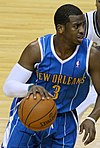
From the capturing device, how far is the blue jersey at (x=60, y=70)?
11.1 ft

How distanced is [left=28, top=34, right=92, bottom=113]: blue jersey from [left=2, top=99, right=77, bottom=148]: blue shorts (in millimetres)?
140

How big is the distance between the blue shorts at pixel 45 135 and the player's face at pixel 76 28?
57 centimetres

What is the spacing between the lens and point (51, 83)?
11.3ft

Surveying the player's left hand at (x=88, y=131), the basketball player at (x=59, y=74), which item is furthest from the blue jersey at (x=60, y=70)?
the player's left hand at (x=88, y=131)

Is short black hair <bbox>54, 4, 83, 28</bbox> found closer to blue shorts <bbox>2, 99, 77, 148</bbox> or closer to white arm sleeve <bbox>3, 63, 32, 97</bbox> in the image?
white arm sleeve <bbox>3, 63, 32, 97</bbox>

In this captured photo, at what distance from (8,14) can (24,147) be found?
489 cm

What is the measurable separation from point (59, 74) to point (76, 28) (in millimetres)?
331

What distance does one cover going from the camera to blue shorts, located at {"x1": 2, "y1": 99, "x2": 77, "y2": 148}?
3.46 meters

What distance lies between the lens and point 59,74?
134 inches

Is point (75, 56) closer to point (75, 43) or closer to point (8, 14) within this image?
point (75, 43)

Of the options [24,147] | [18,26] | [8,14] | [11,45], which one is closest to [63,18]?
[24,147]

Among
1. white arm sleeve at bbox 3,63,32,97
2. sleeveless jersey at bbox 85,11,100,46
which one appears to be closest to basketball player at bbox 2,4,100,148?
white arm sleeve at bbox 3,63,32,97

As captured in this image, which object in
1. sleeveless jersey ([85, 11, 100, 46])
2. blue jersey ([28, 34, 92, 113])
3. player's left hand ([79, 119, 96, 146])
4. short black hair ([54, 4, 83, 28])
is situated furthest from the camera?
sleeveless jersey ([85, 11, 100, 46])

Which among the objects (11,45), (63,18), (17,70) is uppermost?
(63,18)
